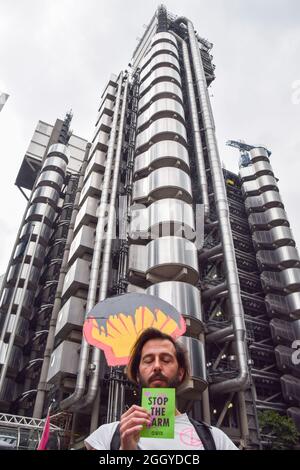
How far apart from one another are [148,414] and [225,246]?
33292mm

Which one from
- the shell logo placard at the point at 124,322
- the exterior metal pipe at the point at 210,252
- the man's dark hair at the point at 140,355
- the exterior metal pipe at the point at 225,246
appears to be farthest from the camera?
the exterior metal pipe at the point at 210,252

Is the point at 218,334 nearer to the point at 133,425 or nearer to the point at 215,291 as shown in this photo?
the point at 215,291

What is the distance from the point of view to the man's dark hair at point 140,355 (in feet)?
14.8

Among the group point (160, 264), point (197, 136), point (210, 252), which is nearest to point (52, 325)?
point (160, 264)

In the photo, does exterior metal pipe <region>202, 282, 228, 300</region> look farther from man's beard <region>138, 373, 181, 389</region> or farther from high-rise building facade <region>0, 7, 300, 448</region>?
man's beard <region>138, 373, 181, 389</region>

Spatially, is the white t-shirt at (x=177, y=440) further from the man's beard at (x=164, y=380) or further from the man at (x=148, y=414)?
the man's beard at (x=164, y=380)

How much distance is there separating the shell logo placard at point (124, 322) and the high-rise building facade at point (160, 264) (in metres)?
13.6

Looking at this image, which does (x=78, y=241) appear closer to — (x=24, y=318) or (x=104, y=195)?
(x=104, y=195)

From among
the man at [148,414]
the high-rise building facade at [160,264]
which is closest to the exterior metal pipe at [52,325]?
the high-rise building facade at [160,264]

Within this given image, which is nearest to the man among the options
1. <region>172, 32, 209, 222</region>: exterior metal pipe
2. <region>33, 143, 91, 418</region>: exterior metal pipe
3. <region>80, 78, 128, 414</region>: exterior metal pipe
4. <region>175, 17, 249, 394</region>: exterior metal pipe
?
<region>80, 78, 128, 414</region>: exterior metal pipe

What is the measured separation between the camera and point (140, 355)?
460cm

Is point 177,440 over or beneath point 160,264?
beneath

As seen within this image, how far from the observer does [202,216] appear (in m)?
39.8

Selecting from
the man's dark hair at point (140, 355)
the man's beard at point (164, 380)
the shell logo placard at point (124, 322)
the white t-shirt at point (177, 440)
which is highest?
the shell logo placard at point (124, 322)
